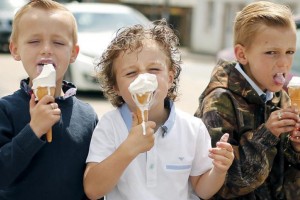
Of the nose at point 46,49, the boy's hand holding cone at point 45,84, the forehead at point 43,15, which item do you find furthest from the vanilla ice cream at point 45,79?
the forehead at point 43,15

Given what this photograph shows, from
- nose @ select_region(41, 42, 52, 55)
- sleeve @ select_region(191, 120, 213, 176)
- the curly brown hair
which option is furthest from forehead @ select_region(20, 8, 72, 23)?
sleeve @ select_region(191, 120, 213, 176)

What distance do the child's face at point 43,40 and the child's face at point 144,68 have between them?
0.23 m

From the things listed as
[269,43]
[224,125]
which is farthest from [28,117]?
[269,43]

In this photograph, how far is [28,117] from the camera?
2.20m

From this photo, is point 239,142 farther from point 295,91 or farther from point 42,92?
point 42,92

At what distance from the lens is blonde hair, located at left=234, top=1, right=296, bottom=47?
2.43 meters

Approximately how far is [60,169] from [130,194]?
1.00 feet

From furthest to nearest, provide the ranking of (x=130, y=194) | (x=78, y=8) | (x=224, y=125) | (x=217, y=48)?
(x=217, y=48) < (x=78, y=8) < (x=224, y=125) < (x=130, y=194)

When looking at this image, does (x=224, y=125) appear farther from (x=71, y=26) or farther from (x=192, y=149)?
(x=71, y=26)

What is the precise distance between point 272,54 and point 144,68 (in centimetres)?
62

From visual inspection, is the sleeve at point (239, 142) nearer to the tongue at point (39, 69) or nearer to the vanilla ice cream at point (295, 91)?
the vanilla ice cream at point (295, 91)

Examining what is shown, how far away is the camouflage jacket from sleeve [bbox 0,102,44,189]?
798 mm

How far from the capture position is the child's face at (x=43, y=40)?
2186 millimetres

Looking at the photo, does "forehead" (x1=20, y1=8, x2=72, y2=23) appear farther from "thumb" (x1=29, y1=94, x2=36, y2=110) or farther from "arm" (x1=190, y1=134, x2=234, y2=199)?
"arm" (x1=190, y1=134, x2=234, y2=199)
